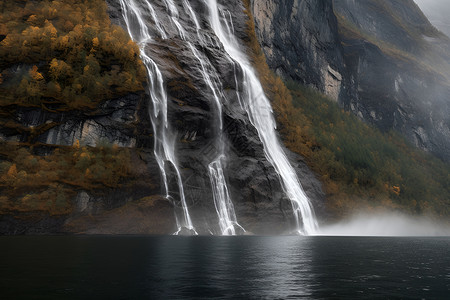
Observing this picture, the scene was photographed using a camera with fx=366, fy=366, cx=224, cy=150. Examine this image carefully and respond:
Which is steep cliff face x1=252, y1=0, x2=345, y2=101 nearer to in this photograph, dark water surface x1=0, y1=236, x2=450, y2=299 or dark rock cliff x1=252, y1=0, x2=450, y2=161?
dark rock cliff x1=252, y1=0, x2=450, y2=161

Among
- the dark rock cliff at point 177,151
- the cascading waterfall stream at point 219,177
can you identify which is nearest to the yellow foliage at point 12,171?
the dark rock cliff at point 177,151

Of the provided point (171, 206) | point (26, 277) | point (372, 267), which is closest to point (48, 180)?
point (171, 206)

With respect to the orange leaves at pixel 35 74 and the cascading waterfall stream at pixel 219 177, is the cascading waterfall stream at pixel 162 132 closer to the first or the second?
the cascading waterfall stream at pixel 219 177

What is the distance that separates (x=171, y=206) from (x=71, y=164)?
9.69 meters

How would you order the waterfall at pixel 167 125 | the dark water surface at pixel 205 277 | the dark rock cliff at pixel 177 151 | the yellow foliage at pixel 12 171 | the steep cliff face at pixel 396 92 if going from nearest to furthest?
the dark water surface at pixel 205 277, the yellow foliage at pixel 12 171, the dark rock cliff at pixel 177 151, the waterfall at pixel 167 125, the steep cliff face at pixel 396 92

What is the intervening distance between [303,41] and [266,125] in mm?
39715

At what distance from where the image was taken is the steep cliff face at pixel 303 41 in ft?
245

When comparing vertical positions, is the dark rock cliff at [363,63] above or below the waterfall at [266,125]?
above

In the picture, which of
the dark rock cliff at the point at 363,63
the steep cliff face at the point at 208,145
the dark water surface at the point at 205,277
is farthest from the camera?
the dark rock cliff at the point at 363,63

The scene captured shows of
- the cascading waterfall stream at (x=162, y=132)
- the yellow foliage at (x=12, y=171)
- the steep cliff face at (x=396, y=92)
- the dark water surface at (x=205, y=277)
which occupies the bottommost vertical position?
the dark water surface at (x=205, y=277)

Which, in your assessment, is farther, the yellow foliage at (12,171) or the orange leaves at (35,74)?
the orange leaves at (35,74)

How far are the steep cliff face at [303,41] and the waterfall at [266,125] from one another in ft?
47.4

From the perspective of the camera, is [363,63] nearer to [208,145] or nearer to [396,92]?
[396,92]

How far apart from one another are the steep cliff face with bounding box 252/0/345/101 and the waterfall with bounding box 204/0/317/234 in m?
14.5
